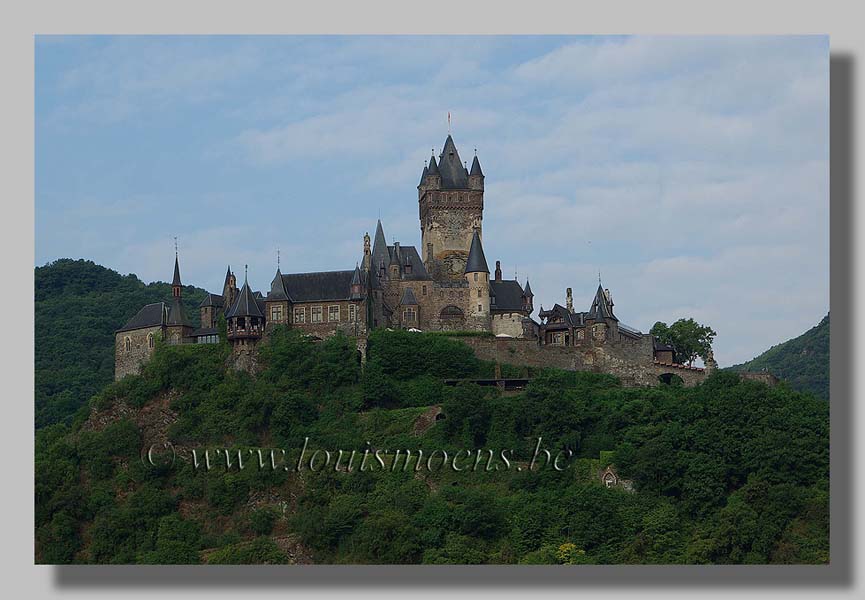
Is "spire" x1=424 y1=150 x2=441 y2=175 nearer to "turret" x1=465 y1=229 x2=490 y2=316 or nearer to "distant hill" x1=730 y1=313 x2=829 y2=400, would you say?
"turret" x1=465 y1=229 x2=490 y2=316

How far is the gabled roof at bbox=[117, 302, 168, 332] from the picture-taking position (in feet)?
219

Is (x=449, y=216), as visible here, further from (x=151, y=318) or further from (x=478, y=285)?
(x=151, y=318)

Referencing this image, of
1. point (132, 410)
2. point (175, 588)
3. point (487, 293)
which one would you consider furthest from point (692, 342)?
point (175, 588)

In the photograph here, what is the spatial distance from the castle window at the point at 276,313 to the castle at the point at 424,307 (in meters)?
0.04

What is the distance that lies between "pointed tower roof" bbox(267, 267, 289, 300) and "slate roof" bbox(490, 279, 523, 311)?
816cm

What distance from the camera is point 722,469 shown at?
55000 mm

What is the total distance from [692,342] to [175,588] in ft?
89.4

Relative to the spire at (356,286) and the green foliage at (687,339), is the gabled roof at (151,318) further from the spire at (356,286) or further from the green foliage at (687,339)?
the green foliage at (687,339)

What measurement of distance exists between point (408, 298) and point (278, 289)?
5.04 meters

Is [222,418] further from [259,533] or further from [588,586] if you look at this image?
[588,586]

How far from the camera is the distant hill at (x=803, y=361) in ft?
290

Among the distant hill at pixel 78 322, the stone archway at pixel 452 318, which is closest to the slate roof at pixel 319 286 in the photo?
the stone archway at pixel 452 318

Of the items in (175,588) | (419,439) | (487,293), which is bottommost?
(175,588)

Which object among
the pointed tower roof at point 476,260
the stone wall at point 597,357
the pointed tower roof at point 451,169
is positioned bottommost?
the stone wall at point 597,357
